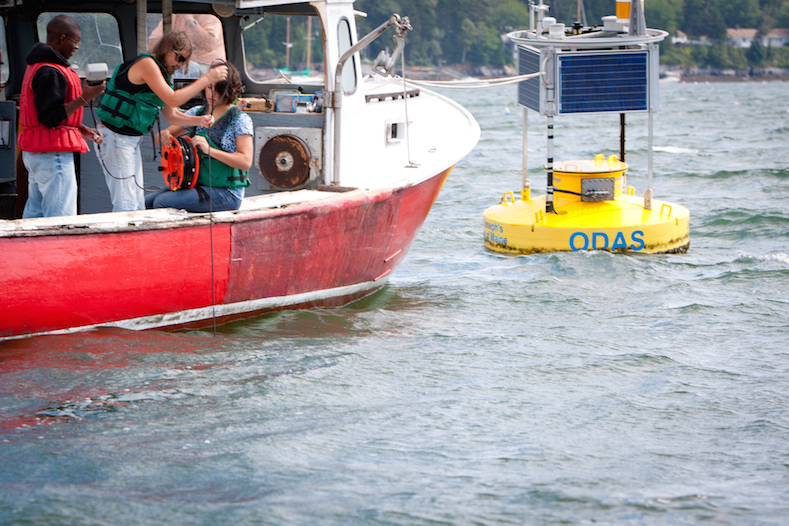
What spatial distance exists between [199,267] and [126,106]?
111 cm

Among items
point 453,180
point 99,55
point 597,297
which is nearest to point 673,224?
point 597,297

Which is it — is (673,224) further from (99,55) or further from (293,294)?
(99,55)

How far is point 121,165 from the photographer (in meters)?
6.15

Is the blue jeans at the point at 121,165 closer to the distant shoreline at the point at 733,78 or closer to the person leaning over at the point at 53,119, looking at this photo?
the person leaning over at the point at 53,119

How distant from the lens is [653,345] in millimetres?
6668

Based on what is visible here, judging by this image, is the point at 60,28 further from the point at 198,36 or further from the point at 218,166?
the point at 198,36

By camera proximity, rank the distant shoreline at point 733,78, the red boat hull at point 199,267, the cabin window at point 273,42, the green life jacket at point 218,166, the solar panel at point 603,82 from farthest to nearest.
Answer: the distant shoreline at point 733,78 < the solar panel at point 603,82 < the cabin window at point 273,42 < the green life jacket at point 218,166 < the red boat hull at point 199,267

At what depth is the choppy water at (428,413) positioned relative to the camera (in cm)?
393

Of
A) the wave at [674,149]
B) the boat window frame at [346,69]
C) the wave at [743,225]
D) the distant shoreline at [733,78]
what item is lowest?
the wave at [743,225]

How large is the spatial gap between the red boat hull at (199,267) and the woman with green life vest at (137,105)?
71cm

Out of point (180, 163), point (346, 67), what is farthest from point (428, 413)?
point (346, 67)

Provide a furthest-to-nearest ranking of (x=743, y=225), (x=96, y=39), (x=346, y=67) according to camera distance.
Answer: (x=743, y=225), (x=96, y=39), (x=346, y=67)

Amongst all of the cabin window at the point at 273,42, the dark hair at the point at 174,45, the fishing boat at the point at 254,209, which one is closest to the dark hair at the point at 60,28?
the fishing boat at the point at 254,209

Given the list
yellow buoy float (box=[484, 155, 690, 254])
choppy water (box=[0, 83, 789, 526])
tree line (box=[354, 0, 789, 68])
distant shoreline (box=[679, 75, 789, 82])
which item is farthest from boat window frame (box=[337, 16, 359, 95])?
distant shoreline (box=[679, 75, 789, 82])
